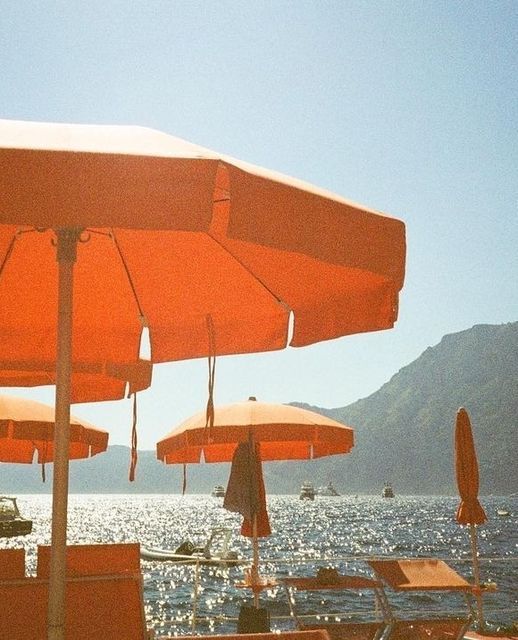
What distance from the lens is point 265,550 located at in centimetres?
5916

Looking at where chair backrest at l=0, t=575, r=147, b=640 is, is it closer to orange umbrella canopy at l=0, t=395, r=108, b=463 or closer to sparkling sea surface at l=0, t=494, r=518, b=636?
sparkling sea surface at l=0, t=494, r=518, b=636

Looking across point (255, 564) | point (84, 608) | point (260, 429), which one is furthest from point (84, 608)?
point (255, 564)

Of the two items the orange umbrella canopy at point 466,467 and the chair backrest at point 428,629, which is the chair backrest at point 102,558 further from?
the orange umbrella canopy at point 466,467

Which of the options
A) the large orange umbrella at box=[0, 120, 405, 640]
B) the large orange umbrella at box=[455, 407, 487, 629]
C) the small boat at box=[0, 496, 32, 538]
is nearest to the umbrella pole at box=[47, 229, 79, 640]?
the large orange umbrella at box=[0, 120, 405, 640]

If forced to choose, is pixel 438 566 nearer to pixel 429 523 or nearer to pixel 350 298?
pixel 350 298

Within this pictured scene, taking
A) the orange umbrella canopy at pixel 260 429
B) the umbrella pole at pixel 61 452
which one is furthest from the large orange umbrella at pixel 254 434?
the umbrella pole at pixel 61 452

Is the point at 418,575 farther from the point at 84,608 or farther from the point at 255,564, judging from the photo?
the point at 84,608

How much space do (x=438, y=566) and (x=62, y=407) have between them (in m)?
4.36

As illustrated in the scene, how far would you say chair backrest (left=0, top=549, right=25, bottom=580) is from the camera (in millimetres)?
4789

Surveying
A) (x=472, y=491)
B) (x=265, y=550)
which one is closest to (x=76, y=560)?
(x=472, y=491)

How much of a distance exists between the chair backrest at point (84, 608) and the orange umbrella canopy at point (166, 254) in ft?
4.01

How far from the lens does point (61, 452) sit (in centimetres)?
259

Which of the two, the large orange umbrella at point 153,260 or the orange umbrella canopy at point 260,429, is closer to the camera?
the large orange umbrella at point 153,260

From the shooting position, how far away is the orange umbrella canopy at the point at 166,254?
1.97 meters
